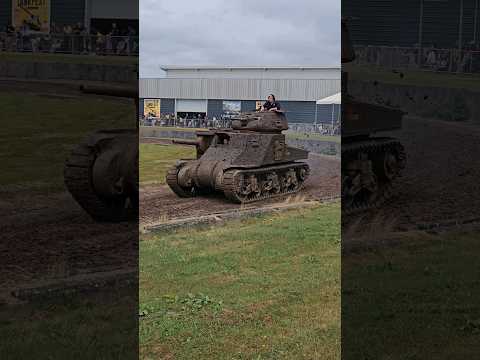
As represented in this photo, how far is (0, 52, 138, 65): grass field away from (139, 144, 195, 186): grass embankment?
7051 millimetres

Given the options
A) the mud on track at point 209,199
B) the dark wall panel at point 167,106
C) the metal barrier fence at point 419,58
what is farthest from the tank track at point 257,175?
the metal barrier fence at point 419,58

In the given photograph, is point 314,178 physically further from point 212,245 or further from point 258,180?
point 212,245

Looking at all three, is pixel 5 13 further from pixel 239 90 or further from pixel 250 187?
pixel 239 90

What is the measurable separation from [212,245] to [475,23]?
6.51 meters

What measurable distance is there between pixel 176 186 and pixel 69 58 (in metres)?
7.26

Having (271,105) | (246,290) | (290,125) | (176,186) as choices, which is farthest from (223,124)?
(246,290)

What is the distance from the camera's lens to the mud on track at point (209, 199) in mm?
11898

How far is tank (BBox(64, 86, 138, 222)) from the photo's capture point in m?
4.91

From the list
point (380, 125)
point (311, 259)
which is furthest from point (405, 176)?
point (311, 259)

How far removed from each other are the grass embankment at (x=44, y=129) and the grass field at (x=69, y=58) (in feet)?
0.90

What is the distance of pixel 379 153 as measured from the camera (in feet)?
18.2

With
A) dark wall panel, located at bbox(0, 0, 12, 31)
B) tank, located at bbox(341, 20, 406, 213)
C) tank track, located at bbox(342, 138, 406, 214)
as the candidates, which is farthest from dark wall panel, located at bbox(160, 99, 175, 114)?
dark wall panel, located at bbox(0, 0, 12, 31)

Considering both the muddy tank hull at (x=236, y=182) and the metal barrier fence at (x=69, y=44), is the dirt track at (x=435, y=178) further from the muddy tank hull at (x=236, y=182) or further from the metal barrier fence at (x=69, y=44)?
the muddy tank hull at (x=236, y=182)

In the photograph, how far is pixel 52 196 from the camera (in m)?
5.10
